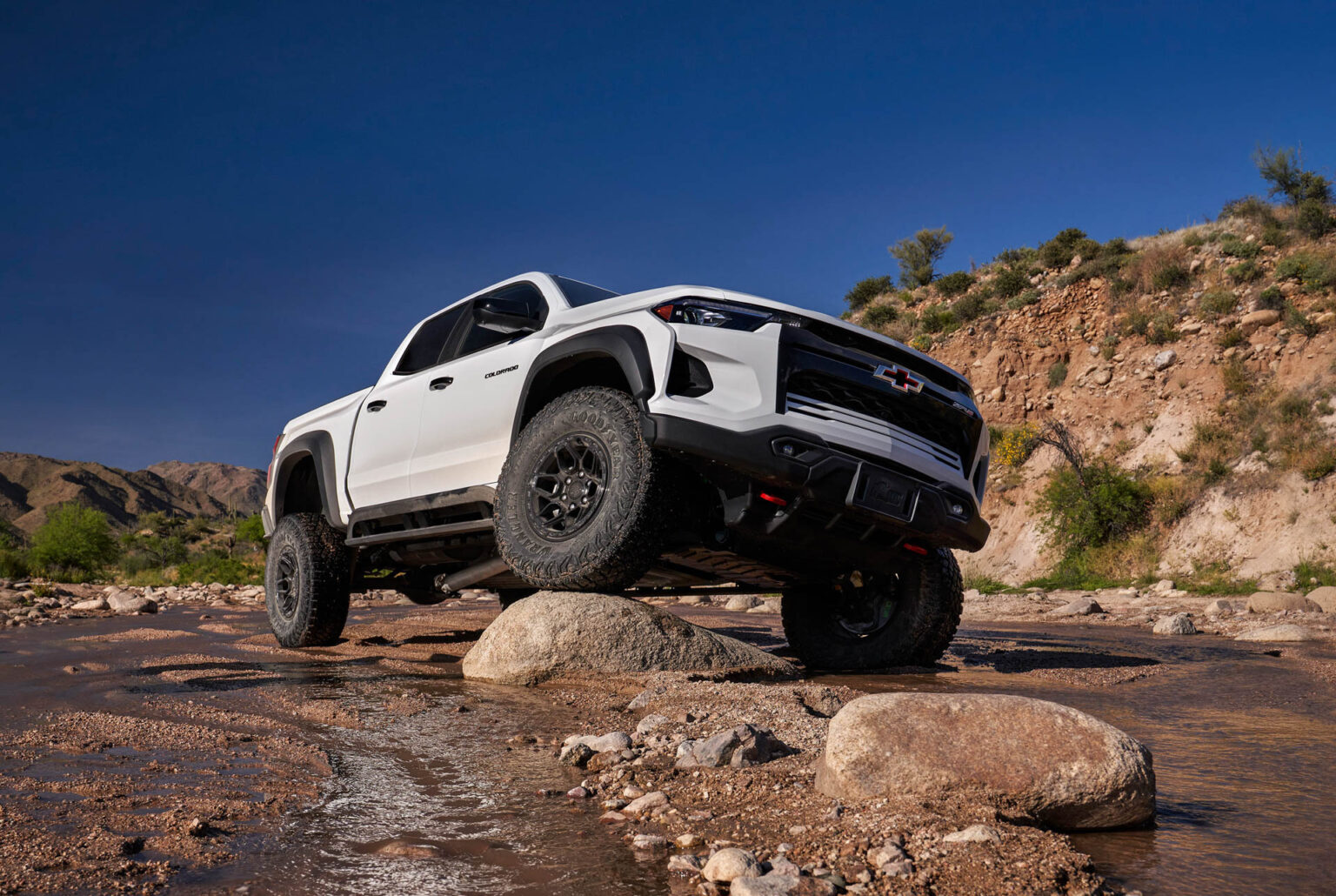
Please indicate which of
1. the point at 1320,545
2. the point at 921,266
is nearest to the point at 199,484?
the point at 921,266

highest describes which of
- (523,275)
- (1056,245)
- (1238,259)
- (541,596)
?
(1056,245)

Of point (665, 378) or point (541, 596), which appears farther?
point (541, 596)

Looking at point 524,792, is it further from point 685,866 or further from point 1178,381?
point 1178,381

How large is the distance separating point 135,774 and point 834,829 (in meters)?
2.09

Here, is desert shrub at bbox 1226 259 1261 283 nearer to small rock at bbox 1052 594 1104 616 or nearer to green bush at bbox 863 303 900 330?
green bush at bbox 863 303 900 330

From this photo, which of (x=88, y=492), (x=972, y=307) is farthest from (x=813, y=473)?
(x=88, y=492)

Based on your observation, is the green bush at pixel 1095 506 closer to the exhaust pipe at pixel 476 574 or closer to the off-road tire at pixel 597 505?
the exhaust pipe at pixel 476 574

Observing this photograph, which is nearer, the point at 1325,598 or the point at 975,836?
the point at 975,836

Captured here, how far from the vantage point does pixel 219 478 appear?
423ft

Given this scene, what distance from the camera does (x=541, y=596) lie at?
520cm

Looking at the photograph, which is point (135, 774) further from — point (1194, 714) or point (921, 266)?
point (921, 266)

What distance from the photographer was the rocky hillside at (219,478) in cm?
12050

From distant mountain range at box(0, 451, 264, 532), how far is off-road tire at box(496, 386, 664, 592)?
68594mm

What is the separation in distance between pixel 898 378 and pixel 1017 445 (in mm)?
19640
